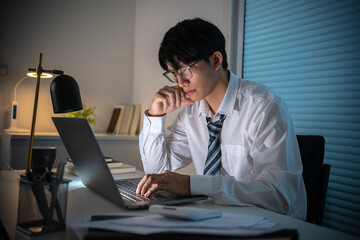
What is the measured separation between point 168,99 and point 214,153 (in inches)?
14.4

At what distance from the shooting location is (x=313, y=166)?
1.25 metres

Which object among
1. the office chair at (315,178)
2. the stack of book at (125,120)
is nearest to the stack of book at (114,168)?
the office chair at (315,178)

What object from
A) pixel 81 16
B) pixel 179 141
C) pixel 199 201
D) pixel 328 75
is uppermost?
pixel 81 16

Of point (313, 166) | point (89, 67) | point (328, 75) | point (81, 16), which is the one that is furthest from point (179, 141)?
point (81, 16)

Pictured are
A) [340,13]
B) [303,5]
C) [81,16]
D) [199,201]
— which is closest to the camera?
[199,201]

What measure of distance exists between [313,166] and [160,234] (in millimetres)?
916

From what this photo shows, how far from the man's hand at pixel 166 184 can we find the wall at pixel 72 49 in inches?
90.9

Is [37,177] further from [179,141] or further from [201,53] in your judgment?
[179,141]

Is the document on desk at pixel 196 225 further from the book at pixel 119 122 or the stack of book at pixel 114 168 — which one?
the book at pixel 119 122

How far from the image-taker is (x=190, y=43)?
1.37 metres

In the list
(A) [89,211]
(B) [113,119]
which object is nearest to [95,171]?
(A) [89,211]

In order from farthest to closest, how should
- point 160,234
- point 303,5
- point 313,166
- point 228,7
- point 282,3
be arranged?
point 228,7 < point 282,3 < point 303,5 < point 313,166 < point 160,234

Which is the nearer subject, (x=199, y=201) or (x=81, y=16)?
(x=199, y=201)

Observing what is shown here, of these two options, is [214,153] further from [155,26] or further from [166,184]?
[155,26]
